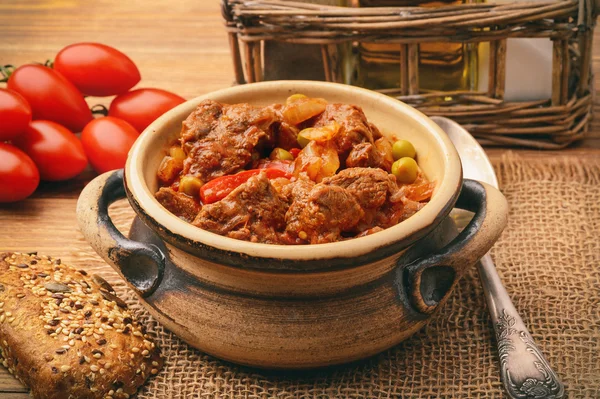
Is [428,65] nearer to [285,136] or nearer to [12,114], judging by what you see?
[285,136]

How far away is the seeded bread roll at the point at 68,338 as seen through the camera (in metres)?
2.11

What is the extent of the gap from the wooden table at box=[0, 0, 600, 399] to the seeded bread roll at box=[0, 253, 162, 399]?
0.56 m

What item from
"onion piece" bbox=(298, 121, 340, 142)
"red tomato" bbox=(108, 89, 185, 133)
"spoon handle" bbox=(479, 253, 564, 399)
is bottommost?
Answer: "spoon handle" bbox=(479, 253, 564, 399)

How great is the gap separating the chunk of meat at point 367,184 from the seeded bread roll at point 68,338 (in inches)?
32.6

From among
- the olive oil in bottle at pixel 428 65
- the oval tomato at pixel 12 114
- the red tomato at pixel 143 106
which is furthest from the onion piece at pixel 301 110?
the oval tomato at pixel 12 114

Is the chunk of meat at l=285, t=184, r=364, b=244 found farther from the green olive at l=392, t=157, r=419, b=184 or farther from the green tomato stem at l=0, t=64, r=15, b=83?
the green tomato stem at l=0, t=64, r=15, b=83

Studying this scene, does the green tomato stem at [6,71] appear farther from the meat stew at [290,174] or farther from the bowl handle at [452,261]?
the bowl handle at [452,261]

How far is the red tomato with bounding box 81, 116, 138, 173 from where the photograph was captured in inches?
130

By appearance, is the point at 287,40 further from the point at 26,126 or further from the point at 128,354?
the point at 128,354

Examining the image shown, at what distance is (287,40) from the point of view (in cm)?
315

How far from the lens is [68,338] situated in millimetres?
2189

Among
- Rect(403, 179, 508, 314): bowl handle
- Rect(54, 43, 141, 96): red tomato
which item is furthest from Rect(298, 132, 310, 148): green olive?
Rect(54, 43, 141, 96): red tomato

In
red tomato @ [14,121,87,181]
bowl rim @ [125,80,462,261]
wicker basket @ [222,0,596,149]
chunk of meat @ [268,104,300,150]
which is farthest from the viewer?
red tomato @ [14,121,87,181]

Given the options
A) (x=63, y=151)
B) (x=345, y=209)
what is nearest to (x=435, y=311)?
(x=345, y=209)
